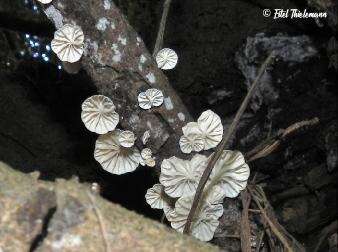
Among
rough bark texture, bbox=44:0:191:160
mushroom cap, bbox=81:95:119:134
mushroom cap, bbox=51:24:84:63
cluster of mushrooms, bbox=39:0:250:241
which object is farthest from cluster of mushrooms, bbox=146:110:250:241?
mushroom cap, bbox=51:24:84:63

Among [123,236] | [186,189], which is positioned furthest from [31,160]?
[123,236]

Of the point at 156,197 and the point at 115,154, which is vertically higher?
the point at 115,154

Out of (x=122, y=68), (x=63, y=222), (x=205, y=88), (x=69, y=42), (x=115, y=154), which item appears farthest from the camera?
(x=205, y=88)

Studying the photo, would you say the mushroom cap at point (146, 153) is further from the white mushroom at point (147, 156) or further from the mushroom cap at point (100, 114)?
the mushroom cap at point (100, 114)

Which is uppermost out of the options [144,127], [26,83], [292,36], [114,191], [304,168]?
[292,36]

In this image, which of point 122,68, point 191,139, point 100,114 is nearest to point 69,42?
point 122,68

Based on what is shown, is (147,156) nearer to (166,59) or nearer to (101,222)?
(166,59)

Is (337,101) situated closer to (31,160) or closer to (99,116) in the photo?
(99,116)
